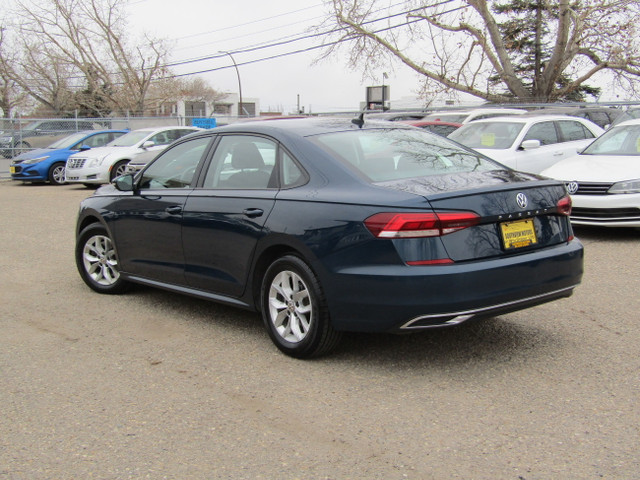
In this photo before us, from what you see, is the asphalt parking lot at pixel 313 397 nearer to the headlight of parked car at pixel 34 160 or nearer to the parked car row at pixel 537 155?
the parked car row at pixel 537 155

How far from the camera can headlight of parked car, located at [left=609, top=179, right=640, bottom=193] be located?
28.3 ft

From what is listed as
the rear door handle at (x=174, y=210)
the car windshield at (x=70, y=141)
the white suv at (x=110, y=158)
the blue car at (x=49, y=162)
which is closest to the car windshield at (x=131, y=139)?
→ the white suv at (x=110, y=158)

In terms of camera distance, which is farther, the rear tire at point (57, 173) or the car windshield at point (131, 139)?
the rear tire at point (57, 173)

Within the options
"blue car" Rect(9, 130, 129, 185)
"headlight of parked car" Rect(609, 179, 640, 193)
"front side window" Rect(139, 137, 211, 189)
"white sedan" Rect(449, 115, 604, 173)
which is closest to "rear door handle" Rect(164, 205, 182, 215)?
"front side window" Rect(139, 137, 211, 189)

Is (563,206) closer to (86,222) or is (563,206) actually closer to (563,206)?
(563,206)

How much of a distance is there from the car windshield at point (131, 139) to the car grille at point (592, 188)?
41.5 ft

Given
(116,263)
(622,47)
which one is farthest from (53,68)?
(116,263)

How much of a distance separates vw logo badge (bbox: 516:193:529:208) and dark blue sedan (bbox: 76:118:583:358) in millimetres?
14

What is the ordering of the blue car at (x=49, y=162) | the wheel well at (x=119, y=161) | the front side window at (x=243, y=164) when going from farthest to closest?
the blue car at (x=49, y=162) < the wheel well at (x=119, y=161) < the front side window at (x=243, y=164)

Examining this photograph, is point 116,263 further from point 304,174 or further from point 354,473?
point 354,473

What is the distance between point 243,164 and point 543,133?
26.9 ft

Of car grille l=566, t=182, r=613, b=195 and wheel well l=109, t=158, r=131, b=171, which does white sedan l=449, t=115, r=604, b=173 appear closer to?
car grille l=566, t=182, r=613, b=195

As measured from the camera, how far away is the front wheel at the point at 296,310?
14.6ft

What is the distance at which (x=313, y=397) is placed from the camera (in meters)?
4.06
